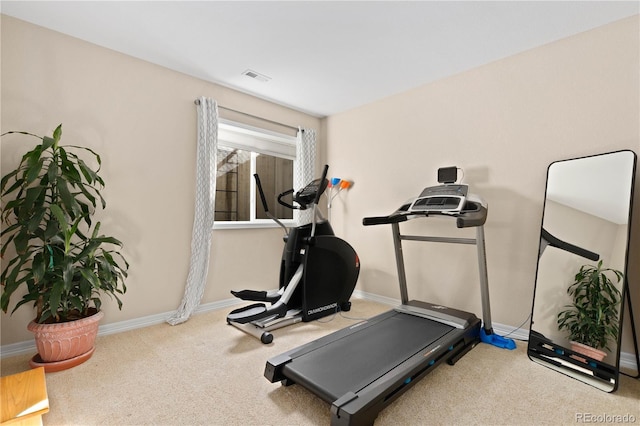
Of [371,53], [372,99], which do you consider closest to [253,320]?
[371,53]

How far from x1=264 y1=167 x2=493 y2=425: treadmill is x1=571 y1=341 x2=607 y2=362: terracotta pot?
537mm

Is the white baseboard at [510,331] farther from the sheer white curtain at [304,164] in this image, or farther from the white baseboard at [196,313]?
the sheer white curtain at [304,164]

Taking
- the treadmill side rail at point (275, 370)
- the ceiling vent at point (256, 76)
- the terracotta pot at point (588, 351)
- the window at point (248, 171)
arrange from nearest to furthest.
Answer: the treadmill side rail at point (275, 370)
the terracotta pot at point (588, 351)
the ceiling vent at point (256, 76)
the window at point (248, 171)

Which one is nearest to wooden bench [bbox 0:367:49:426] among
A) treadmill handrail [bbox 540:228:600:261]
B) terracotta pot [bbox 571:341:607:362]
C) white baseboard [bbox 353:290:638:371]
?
white baseboard [bbox 353:290:638:371]

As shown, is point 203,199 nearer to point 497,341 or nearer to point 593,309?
point 497,341

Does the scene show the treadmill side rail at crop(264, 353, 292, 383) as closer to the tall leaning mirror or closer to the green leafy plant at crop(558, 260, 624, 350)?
the tall leaning mirror

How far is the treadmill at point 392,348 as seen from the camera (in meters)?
1.47

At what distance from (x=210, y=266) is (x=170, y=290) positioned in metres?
0.45

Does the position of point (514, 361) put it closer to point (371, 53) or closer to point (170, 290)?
point (371, 53)

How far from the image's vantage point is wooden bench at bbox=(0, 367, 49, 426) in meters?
1.38

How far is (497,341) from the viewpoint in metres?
2.33

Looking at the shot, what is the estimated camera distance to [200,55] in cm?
260

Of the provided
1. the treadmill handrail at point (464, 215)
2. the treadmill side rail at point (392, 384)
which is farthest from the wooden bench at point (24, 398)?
the treadmill handrail at point (464, 215)

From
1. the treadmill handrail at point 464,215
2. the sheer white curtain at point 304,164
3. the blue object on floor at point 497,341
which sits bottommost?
the blue object on floor at point 497,341
